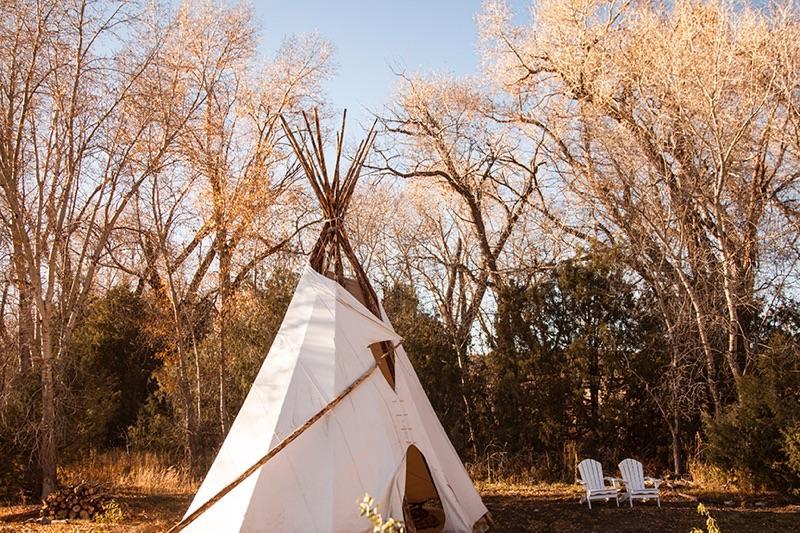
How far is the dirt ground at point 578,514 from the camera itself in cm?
700

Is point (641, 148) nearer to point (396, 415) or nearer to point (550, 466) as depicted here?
point (550, 466)

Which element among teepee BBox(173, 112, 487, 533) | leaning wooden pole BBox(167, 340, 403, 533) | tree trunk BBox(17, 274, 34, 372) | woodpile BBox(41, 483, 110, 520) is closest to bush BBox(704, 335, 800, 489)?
teepee BBox(173, 112, 487, 533)

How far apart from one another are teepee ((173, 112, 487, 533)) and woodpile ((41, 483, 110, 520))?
3108 millimetres

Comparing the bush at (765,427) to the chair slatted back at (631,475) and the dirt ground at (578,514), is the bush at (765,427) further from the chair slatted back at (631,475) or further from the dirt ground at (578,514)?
the chair slatted back at (631,475)

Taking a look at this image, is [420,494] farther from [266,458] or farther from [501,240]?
[501,240]

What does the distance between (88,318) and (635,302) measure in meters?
11.3

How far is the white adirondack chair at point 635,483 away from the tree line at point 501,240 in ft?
4.47

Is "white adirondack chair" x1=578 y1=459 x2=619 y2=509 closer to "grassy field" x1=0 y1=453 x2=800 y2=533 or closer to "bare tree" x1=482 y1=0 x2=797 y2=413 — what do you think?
"grassy field" x1=0 y1=453 x2=800 y2=533

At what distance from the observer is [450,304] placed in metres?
16.1

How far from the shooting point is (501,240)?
14.9 meters

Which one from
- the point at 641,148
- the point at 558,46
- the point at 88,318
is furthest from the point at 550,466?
the point at 88,318

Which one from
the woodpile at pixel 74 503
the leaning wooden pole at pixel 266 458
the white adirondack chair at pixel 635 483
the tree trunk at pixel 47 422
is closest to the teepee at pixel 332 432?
the leaning wooden pole at pixel 266 458

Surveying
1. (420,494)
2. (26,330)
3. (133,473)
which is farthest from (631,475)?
(26,330)

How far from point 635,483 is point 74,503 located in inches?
260
